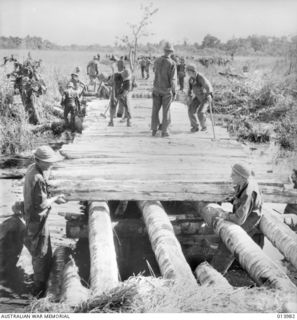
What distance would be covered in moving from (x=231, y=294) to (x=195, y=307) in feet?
1.05

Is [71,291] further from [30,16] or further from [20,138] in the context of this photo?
[20,138]

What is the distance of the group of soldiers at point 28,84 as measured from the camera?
12.7 meters

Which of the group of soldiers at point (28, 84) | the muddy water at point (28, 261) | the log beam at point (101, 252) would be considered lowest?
the muddy water at point (28, 261)

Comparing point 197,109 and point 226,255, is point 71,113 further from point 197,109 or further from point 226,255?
point 226,255

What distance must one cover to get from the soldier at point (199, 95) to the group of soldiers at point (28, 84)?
4.94 meters

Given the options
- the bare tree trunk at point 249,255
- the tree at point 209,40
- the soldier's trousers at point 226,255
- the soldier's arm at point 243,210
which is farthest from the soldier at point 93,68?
the soldier's arm at point 243,210

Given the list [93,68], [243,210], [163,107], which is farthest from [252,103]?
[243,210]

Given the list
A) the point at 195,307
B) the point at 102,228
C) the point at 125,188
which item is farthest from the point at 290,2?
the point at 195,307

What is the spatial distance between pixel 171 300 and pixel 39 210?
2.08m

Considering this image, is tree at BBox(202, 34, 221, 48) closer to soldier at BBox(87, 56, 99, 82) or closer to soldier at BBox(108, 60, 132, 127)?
soldier at BBox(87, 56, 99, 82)

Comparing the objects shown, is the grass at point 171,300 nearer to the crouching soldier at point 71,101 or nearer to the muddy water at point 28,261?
the muddy water at point 28,261

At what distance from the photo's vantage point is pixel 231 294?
3.83 metres

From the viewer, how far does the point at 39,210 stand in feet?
17.2

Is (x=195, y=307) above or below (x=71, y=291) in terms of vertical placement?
above
